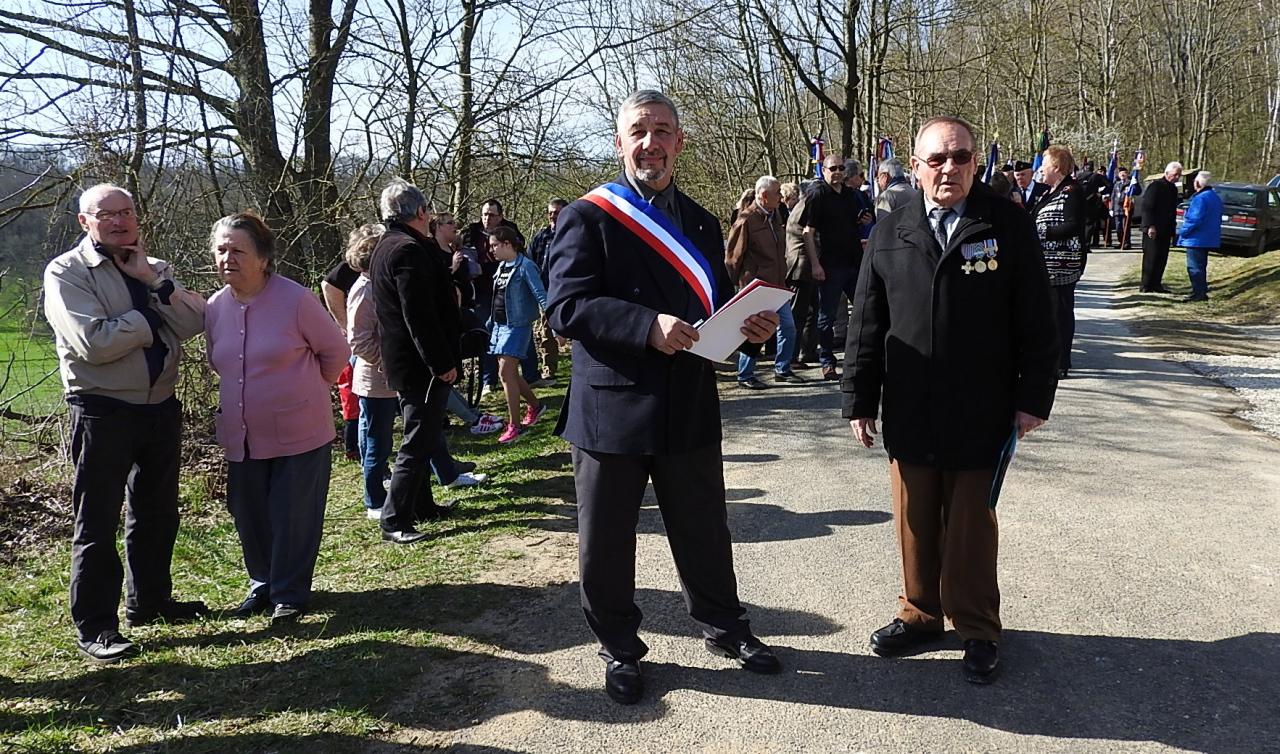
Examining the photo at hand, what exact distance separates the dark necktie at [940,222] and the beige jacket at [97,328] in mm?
3242

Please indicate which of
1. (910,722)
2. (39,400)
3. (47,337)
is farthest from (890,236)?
(39,400)

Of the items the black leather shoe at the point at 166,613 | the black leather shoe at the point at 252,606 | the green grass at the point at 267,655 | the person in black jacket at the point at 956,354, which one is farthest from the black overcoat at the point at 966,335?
the black leather shoe at the point at 166,613

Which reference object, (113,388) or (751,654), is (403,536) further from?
(751,654)

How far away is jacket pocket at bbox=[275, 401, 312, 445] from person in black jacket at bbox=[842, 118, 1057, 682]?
2.53m

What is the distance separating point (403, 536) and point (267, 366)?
153 cm

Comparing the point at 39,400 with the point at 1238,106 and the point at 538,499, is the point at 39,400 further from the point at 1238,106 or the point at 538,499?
the point at 1238,106

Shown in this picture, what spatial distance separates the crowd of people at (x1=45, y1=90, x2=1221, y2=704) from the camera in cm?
320

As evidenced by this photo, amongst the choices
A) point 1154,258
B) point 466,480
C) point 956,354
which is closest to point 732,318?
point 956,354

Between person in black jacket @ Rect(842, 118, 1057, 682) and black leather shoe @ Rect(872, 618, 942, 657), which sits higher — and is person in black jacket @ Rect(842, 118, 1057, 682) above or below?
above

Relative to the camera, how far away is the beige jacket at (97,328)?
12.3 feet

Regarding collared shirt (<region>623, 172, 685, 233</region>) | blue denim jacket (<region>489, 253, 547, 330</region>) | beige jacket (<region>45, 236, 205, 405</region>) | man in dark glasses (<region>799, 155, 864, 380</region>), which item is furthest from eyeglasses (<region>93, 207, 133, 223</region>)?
man in dark glasses (<region>799, 155, 864, 380</region>)

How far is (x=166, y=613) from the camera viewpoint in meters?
4.28

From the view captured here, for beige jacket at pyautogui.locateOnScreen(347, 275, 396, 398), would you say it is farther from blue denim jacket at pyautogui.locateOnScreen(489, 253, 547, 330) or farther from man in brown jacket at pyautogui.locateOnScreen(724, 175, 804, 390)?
man in brown jacket at pyautogui.locateOnScreen(724, 175, 804, 390)

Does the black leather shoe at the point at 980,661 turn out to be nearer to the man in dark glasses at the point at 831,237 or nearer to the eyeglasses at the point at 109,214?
the eyeglasses at the point at 109,214
